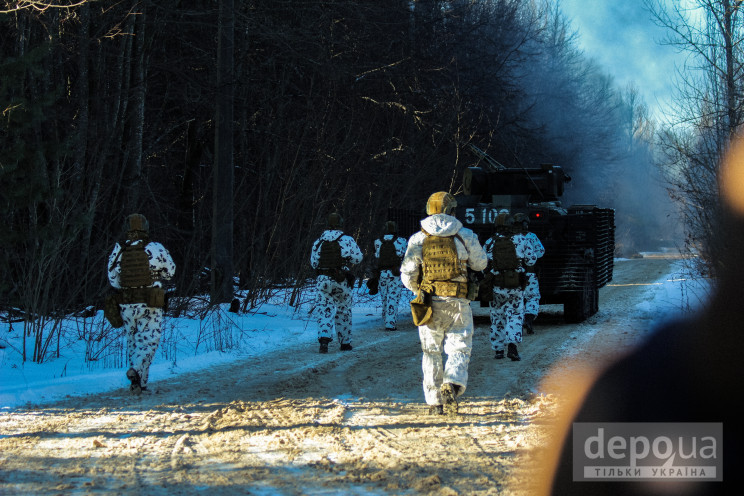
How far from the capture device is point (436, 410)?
289 inches

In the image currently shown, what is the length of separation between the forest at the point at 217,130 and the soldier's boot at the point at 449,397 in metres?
5.25

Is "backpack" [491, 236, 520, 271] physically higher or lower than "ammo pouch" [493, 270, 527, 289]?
higher

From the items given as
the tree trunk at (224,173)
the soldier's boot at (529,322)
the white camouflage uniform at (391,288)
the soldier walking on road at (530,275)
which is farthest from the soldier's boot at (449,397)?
the tree trunk at (224,173)

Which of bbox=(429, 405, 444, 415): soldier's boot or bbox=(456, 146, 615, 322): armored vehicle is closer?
bbox=(429, 405, 444, 415): soldier's boot

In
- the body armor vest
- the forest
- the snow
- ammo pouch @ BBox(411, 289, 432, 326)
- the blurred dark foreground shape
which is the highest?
the forest

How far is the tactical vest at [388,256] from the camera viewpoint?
47.5 ft

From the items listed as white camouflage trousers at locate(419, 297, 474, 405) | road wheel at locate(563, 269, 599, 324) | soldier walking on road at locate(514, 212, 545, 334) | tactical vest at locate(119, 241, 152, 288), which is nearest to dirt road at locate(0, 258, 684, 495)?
white camouflage trousers at locate(419, 297, 474, 405)

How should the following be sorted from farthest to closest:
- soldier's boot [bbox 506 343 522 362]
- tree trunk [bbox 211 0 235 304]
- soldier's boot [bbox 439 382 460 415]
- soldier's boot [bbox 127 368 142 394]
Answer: tree trunk [bbox 211 0 235 304], soldier's boot [bbox 506 343 522 362], soldier's boot [bbox 127 368 142 394], soldier's boot [bbox 439 382 460 415]

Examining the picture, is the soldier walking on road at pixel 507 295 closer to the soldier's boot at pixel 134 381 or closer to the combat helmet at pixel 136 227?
the combat helmet at pixel 136 227

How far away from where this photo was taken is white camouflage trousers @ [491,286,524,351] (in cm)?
1069

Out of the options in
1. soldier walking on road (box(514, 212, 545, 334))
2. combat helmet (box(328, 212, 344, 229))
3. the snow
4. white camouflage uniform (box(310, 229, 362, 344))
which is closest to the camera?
the snow

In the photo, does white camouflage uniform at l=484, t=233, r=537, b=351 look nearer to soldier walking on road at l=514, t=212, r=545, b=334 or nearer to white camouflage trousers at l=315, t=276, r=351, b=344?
soldier walking on road at l=514, t=212, r=545, b=334

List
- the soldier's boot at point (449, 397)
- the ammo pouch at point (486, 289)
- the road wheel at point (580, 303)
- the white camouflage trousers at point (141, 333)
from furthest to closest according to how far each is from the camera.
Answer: the road wheel at point (580, 303)
the ammo pouch at point (486, 289)
the white camouflage trousers at point (141, 333)
the soldier's boot at point (449, 397)

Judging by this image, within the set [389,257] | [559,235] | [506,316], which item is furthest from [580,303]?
[506,316]
